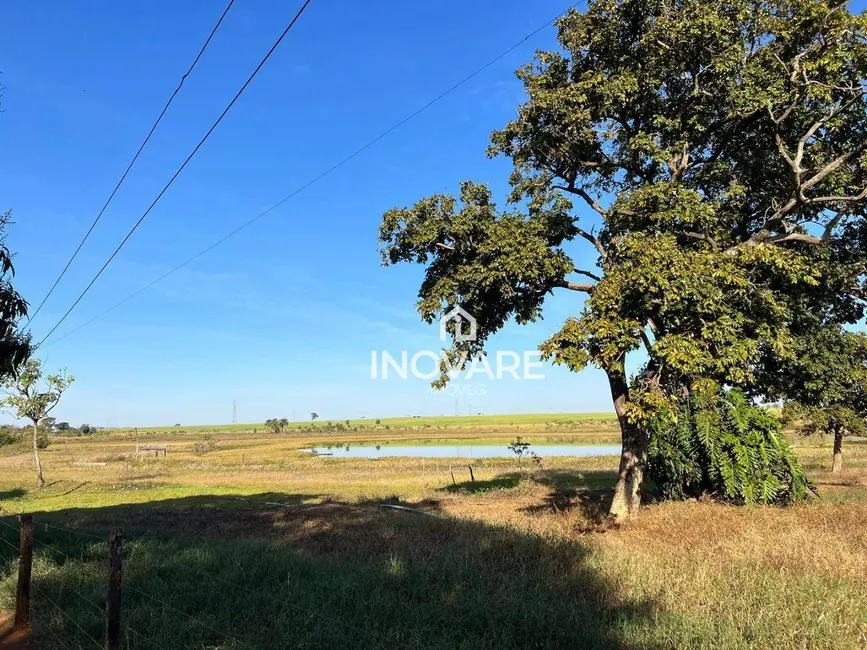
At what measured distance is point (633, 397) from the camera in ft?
39.8

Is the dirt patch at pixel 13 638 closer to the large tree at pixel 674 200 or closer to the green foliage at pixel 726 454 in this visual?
the large tree at pixel 674 200

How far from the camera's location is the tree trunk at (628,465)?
49.2ft

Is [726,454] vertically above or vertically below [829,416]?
below

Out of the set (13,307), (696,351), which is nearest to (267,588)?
(13,307)

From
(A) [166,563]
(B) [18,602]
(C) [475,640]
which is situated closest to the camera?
(C) [475,640]

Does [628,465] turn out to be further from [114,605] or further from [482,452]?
[482,452]

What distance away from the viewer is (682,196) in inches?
492

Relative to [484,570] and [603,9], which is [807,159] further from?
[484,570]

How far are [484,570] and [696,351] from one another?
671cm

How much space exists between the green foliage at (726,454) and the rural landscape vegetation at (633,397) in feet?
0.26

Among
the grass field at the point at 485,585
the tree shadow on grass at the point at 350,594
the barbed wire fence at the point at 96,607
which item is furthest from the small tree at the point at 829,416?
the barbed wire fence at the point at 96,607

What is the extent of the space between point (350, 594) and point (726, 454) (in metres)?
12.9

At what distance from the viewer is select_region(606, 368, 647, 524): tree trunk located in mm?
15000

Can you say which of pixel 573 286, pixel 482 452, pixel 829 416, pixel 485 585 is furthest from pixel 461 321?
pixel 482 452
